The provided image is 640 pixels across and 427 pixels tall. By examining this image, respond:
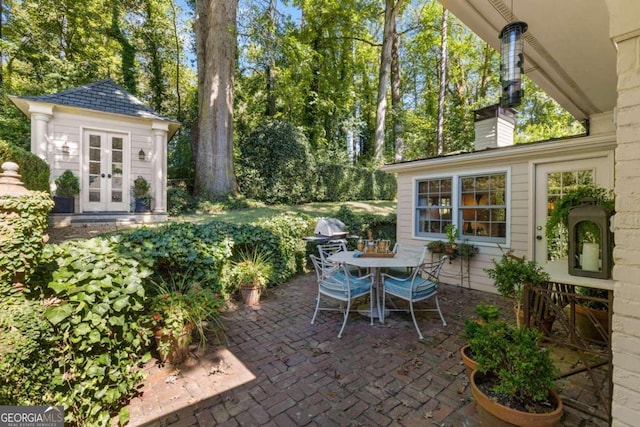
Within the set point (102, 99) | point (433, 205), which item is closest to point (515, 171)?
point (433, 205)

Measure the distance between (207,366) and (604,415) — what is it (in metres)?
3.29

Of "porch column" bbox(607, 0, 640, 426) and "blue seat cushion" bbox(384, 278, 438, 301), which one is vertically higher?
A: "porch column" bbox(607, 0, 640, 426)

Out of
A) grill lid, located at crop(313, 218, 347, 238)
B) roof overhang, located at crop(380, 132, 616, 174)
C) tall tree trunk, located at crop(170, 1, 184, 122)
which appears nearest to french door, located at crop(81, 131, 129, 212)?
grill lid, located at crop(313, 218, 347, 238)

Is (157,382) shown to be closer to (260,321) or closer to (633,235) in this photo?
(260,321)

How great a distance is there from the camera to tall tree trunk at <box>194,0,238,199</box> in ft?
30.0

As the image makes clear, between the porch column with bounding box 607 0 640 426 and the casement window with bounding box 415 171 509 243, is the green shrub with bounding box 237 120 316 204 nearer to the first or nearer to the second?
the casement window with bounding box 415 171 509 243

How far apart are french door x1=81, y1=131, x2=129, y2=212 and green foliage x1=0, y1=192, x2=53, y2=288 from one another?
634cm

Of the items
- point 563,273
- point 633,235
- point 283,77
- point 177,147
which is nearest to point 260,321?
point 563,273

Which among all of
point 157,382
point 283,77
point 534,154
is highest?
point 283,77

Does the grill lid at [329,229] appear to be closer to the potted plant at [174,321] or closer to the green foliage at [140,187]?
the potted plant at [174,321]

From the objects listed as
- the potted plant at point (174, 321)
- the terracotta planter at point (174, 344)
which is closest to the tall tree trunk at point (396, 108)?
the potted plant at point (174, 321)

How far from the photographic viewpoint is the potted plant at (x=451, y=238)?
5.42 metres

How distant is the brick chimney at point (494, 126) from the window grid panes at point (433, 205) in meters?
1.98

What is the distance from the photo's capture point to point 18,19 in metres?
12.2
